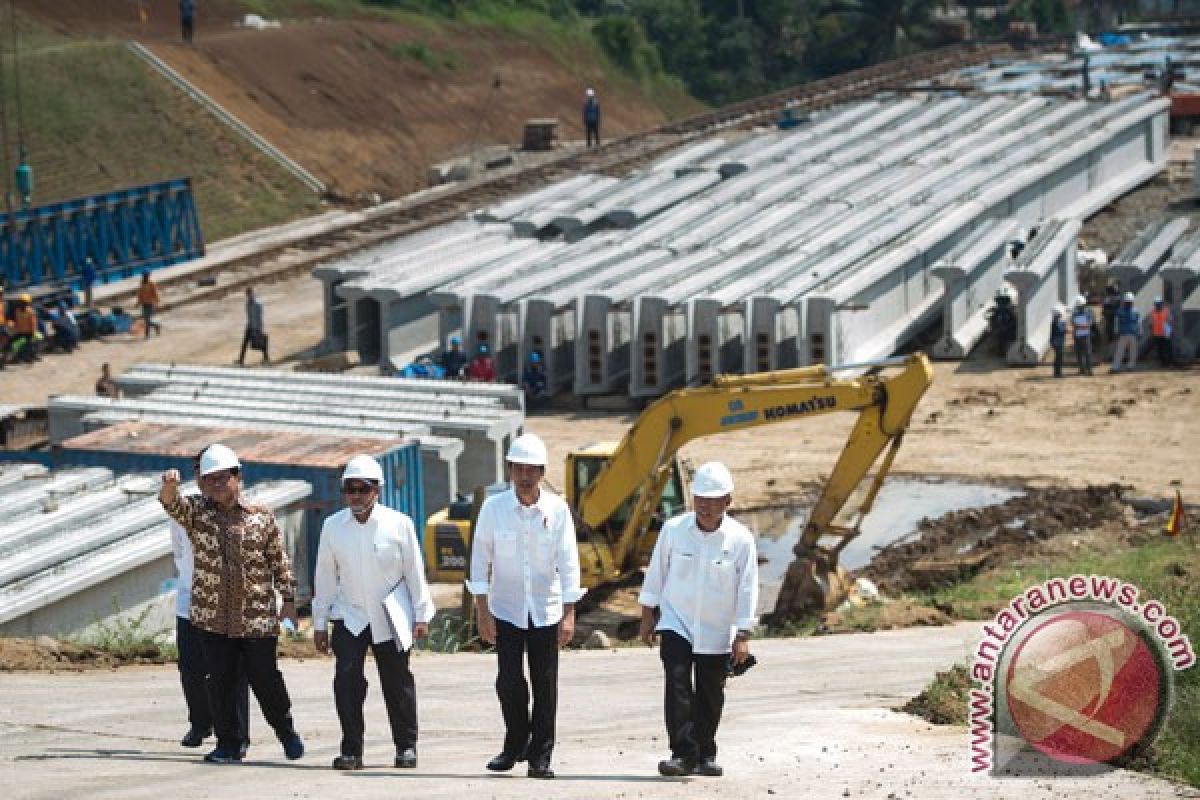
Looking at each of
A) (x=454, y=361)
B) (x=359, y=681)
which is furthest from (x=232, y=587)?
(x=454, y=361)

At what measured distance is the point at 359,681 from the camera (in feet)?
36.8

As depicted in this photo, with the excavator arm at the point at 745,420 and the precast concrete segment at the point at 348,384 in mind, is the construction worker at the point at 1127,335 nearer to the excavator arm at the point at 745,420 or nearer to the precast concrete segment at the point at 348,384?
the precast concrete segment at the point at 348,384

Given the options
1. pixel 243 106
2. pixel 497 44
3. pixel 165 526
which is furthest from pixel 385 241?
pixel 165 526

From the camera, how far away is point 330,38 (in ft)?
190

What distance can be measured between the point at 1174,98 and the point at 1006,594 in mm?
39558

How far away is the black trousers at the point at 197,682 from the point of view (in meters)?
11.5

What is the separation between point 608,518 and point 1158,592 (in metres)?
6.83

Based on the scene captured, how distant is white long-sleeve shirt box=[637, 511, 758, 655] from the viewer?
10.9 m

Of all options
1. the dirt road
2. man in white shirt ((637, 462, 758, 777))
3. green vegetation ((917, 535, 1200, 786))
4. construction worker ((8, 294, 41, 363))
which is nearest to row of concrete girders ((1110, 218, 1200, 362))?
the dirt road

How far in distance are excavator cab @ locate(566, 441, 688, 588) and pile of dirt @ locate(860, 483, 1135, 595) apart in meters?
2.36

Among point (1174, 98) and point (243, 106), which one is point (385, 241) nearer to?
point (243, 106)

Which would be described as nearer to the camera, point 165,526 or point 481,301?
point 165,526

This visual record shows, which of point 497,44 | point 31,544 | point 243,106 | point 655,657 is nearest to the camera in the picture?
point 655,657

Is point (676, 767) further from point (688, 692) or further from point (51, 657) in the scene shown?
point (51, 657)
